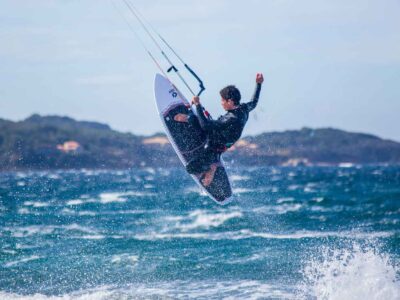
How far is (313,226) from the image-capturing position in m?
22.0

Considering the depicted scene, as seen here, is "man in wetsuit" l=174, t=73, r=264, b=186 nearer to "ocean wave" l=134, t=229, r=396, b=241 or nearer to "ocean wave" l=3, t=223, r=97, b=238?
"ocean wave" l=134, t=229, r=396, b=241

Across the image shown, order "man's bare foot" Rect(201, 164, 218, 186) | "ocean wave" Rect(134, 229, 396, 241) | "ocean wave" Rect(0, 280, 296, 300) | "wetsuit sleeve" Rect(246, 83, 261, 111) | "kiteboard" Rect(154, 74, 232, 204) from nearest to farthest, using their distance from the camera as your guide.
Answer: "wetsuit sleeve" Rect(246, 83, 261, 111) → "ocean wave" Rect(0, 280, 296, 300) → "kiteboard" Rect(154, 74, 232, 204) → "man's bare foot" Rect(201, 164, 218, 186) → "ocean wave" Rect(134, 229, 396, 241)

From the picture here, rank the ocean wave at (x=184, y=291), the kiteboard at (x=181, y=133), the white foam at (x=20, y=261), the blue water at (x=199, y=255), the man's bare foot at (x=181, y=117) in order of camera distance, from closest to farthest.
A: the ocean wave at (x=184, y=291) → the man's bare foot at (x=181, y=117) → the blue water at (x=199, y=255) → the kiteboard at (x=181, y=133) → the white foam at (x=20, y=261)

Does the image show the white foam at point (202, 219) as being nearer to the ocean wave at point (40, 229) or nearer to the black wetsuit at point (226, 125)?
the ocean wave at point (40, 229)

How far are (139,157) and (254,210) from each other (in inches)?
4689

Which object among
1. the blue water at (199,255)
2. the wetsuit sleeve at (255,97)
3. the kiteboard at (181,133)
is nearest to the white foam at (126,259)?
the blue water at (199,255)

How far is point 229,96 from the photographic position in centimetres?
979

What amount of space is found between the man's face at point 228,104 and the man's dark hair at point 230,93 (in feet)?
0.15

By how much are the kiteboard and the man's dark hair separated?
158 cm

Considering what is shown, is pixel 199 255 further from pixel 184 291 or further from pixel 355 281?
pixel 355 281

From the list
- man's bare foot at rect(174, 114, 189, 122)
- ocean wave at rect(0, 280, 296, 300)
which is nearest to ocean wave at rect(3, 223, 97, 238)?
ocean wave at rect(0, 280, 296, 300)

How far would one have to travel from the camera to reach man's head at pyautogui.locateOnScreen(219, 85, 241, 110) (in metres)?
9.78

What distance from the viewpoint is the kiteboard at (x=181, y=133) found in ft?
37.4

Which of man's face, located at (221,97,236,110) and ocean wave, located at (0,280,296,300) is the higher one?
man's face, located at (221,97,236,110)
